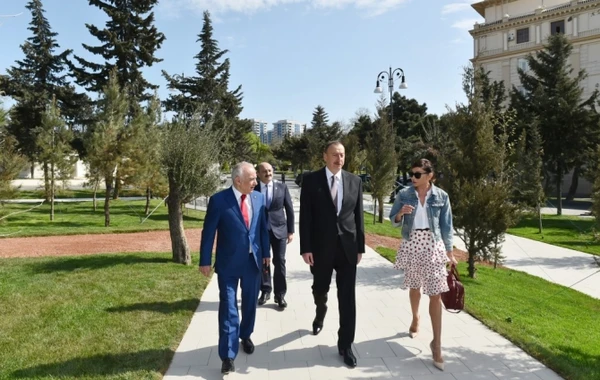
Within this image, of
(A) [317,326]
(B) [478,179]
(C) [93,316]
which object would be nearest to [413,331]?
(A) [317,326]

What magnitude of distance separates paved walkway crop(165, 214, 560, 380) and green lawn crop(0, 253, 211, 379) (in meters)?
0.31

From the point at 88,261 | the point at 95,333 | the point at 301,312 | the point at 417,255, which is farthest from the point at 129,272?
the point at 417,255

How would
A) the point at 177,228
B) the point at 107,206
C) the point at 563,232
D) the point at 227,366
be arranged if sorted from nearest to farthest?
the point at 227,366
the point at 177,228
the point at 107,206
the point at 563,232

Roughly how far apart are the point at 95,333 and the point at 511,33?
52.2 metres

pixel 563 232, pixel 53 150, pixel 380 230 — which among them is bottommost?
pixel 563 232

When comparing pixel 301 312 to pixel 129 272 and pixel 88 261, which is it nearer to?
pixel 129 272

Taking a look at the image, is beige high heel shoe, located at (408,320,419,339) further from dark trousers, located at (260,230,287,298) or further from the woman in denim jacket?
dark trousers, located at (260,230,287,298)

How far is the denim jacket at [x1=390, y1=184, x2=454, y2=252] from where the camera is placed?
424cm

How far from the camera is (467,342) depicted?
4.66 meters

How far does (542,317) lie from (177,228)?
6559 millimetres

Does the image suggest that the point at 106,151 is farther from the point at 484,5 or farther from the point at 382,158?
the point at 484,5

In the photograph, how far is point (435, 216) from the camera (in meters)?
4.25


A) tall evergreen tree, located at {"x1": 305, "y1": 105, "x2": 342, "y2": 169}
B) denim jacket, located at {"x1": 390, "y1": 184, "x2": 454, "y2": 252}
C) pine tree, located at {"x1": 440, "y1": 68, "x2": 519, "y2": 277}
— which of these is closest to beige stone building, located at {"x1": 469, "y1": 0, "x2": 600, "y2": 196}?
tall evergreen tree, located at {"x1": 305, "y1": 105, "x2": 342, "y2": 169}

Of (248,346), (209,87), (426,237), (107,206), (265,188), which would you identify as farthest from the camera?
(209,87)
